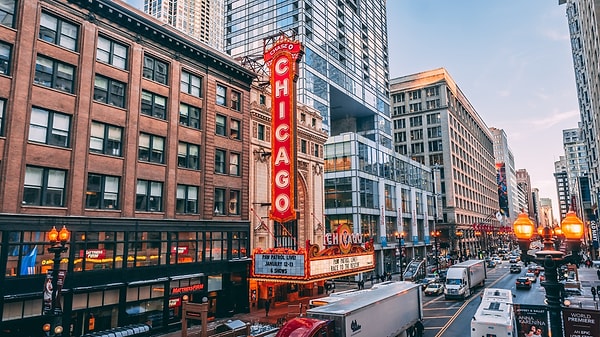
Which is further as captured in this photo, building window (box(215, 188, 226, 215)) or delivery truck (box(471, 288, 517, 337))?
building window (box(215, 188, 226, 215))

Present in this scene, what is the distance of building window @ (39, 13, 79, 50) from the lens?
25.9 metres

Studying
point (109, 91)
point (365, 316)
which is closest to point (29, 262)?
point (109, 91)

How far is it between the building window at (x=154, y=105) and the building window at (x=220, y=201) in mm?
8325

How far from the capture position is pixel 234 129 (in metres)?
39.4

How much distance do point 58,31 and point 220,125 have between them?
14986 mm

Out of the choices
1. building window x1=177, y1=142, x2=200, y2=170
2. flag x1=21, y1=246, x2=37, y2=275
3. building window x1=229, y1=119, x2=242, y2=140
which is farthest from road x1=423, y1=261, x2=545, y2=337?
flag x1=21, y1=246, x2=37, y2=275

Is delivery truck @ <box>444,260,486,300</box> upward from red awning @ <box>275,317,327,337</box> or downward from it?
downward

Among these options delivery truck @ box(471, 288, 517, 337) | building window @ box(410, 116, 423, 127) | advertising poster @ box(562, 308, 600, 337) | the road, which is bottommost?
the road

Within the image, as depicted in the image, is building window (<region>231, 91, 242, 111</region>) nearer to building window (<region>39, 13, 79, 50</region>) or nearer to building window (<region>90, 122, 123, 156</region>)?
building window (<region>90, 122, 123, 156</region>)

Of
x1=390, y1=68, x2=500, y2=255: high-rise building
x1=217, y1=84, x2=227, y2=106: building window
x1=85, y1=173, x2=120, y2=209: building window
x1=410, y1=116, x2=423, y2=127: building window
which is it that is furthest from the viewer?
x1=410, y1=116, x2=423, y2=127: building window

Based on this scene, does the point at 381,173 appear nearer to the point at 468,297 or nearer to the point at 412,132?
the point at 468,297

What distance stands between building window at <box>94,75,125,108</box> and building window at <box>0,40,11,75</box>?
17.2 feet

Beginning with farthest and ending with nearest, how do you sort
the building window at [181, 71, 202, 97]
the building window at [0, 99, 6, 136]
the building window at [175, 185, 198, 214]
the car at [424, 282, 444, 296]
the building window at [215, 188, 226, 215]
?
the car at [424, 282, 444, 296] < the building window at [215, 188, 226, 215] < the building window at [181, 71, 202, 97] < the building window at [175, 185, 198, 214] < the building window at [0, 99, 6, 136]

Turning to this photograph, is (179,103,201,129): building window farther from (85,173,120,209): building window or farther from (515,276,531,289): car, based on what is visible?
(515,276,531,289): car
